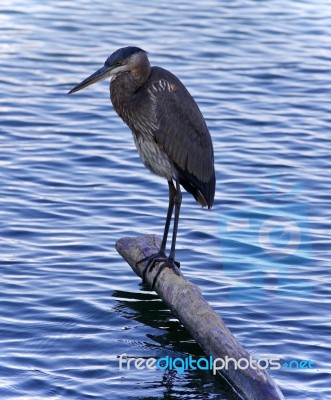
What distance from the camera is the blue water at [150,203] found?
811 centimetres

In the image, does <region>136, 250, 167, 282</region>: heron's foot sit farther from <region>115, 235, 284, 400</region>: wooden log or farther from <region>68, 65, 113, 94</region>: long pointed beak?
<region>68, 65, 113, 94</region>: long pointed beak

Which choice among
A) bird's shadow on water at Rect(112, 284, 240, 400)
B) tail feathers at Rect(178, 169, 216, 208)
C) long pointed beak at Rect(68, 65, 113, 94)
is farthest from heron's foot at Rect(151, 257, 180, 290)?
long pointed beak at Rect(68, 65, 113, 94)

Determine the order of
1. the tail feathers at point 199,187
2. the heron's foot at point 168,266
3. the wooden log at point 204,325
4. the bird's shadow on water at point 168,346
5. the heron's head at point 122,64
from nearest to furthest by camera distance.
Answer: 1. the wooden log at point 204,325
2. the bird's shadow on water at point 168,346
3. the heron's foot at point 168,266
4. the heron's head at point 122,64
5. the tail feathers at point 199,187

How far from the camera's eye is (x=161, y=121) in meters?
8.77

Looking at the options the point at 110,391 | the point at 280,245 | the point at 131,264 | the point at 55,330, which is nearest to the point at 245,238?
the point at 280,245

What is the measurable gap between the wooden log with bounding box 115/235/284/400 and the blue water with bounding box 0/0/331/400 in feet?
1.18

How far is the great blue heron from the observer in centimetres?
867

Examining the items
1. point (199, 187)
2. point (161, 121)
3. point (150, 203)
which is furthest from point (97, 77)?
point (150, 203)

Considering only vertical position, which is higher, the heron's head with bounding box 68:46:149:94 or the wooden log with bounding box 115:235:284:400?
the heron's head with bounding box 68:46:149:94

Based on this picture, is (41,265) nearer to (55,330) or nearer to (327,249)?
(55,330)

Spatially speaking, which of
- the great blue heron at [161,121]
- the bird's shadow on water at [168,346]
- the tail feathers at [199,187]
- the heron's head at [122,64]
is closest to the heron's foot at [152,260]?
the great blue heron at [161,121]

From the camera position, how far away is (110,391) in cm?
750

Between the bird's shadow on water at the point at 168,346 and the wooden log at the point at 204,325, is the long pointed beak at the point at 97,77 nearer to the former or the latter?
the wooden log at the point at 204,325

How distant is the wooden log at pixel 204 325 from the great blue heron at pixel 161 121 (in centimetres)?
19
